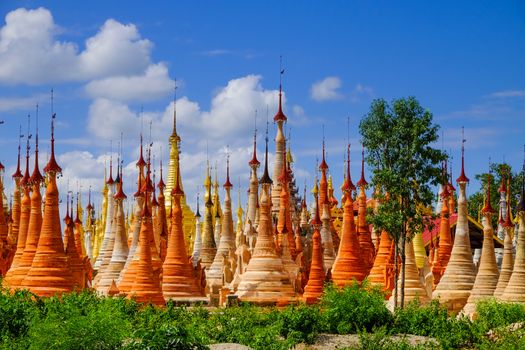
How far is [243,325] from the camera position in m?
27.9

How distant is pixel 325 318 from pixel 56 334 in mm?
9517

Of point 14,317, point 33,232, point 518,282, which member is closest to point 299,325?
point 14,317

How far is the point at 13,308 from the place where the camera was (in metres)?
25.5

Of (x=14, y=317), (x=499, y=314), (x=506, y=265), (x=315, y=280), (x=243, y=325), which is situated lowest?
(x=243, y=325)

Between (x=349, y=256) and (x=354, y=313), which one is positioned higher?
(x=349, y=256)

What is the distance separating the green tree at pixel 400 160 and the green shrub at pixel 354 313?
16.6 ft

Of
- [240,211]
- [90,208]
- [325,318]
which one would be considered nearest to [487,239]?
[325,318]

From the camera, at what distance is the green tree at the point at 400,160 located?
34.0m

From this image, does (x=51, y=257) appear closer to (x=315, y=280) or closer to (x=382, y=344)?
(x=315, y=280)

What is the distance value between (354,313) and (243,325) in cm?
323

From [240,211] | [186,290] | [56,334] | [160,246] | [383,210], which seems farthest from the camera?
[240,211]

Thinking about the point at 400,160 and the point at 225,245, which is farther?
the point at 225,245

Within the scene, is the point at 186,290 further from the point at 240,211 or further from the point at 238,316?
the point at 240,211

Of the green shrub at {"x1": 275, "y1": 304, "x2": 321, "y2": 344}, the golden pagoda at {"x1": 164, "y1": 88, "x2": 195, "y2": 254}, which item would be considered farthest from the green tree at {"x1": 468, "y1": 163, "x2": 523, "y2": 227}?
the green shrub at {"x1": 275, "y1": 304, "x2": 321, "y2": 344}
